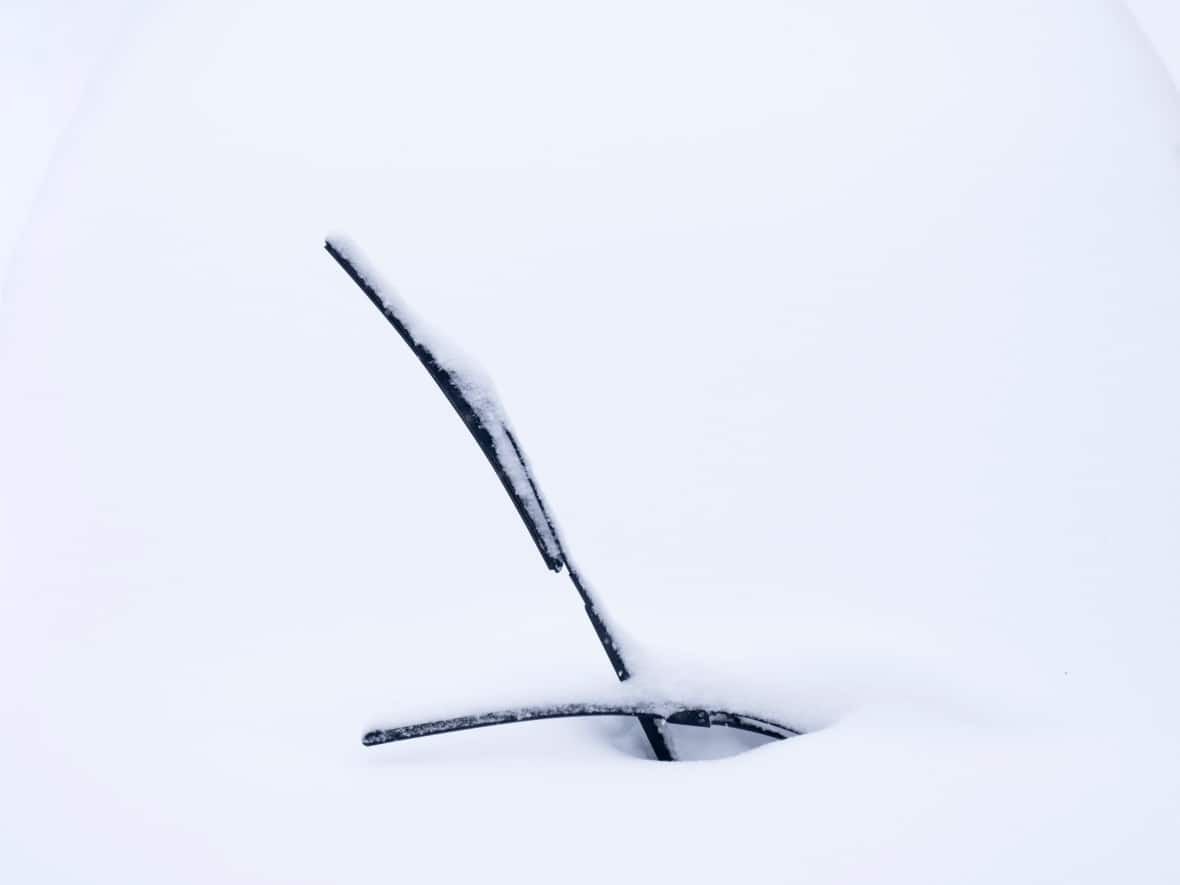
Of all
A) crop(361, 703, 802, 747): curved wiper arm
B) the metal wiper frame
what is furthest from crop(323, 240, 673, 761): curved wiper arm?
crop(361, 703, 802, 747): curved wiper arm

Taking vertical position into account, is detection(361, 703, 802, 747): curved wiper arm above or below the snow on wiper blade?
below

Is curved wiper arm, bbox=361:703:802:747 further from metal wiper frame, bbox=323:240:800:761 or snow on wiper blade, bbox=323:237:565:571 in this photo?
snow on wiper blade, bbox=323:237:565:571

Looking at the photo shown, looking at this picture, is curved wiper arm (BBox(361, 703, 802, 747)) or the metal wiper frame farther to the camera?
curved wiper arm (BBox(361, 703, 802, 747))

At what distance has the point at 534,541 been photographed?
0.85 m

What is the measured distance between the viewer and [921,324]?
47.3 inches

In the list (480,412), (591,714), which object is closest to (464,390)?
(480,412)

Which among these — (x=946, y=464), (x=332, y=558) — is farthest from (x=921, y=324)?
(x=332, y=558)

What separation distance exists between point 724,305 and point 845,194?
0.27 m

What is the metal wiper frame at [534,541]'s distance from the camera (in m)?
0.72

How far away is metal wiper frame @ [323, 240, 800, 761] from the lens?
0.72 m

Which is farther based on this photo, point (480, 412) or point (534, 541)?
point (534, 541)

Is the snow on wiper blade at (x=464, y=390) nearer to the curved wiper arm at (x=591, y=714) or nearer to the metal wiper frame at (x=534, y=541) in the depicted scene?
the metal wiper frame at (x=534, y=541)

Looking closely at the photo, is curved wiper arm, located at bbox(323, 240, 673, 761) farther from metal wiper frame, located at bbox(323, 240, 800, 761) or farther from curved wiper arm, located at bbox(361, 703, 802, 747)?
curved wiper arm, located at bbox(361, 703, 802, 747)

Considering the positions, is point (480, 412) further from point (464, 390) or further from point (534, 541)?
point (534, 541)
